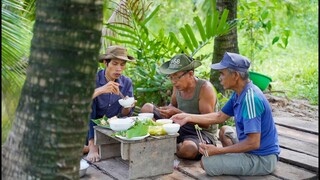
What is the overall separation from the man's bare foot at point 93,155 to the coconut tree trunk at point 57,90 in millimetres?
2117

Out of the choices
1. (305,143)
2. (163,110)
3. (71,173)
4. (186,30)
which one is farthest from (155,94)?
(71,173)

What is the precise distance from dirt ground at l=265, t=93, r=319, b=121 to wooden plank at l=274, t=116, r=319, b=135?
244mm

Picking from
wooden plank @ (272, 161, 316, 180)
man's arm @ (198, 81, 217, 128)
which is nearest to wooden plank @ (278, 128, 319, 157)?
wooden plank @ (272, 161, 316, 180)

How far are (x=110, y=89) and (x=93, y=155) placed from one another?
61cm

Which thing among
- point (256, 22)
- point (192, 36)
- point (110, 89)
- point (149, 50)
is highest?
point (256, 22)

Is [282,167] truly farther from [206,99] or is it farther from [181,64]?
[181,64]

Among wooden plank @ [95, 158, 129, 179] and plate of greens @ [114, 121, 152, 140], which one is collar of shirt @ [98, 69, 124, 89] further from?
plate of greens @ [114, 121, 152, 140]

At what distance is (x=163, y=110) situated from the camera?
180 inches

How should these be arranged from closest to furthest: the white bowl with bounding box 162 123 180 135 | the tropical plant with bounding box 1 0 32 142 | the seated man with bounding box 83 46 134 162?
the tropical plant with bounding box 1 0 32 142
the white bowl with bounding box 162 123 180 135
the seated man with bounding box 83 46 134 162

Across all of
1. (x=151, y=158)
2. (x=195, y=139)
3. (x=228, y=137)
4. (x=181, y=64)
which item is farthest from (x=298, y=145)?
(x=151, y=158)

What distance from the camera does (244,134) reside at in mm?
3807

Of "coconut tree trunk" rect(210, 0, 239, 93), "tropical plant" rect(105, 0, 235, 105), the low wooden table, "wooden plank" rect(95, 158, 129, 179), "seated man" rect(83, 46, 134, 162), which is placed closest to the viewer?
the low wooden table

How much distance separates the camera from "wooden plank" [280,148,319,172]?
411 centimetres

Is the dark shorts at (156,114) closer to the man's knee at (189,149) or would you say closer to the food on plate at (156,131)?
the man's knee at (189,149)
